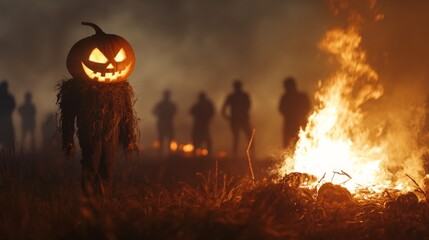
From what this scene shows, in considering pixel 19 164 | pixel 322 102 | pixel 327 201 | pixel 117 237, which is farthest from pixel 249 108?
pixel 117 237

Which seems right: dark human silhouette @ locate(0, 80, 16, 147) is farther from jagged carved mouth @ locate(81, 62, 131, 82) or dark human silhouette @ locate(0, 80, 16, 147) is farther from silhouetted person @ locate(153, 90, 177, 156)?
jagged carved mouth @ locate(81, 62, 131, 82)

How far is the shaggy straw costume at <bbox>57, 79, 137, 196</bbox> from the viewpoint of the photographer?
25.5ft

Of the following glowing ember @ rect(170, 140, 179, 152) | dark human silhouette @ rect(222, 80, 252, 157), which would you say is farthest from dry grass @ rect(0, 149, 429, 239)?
glowing ember @ rect(170, 140, 179, 152)

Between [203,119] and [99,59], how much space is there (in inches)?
448

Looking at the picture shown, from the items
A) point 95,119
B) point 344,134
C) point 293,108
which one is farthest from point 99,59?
point 293,108

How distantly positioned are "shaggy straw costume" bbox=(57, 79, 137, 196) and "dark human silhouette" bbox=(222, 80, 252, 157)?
894 cm

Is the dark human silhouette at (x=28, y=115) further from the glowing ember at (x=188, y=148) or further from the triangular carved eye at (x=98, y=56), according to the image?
the triangular carved eye at (x=98, y=56)

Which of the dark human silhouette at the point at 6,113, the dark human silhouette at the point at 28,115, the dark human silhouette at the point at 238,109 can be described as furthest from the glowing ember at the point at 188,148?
the dark human silhouette at the point at 6,113

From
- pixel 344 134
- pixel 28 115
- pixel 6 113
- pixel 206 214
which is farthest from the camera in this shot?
pixel 28 115

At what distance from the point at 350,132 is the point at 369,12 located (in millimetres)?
2056

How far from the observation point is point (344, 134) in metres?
9.69

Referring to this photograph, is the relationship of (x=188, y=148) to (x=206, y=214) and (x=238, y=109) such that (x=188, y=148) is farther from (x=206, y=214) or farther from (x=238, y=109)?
(x=206, y=214)

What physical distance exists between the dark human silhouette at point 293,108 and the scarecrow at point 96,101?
277 inches

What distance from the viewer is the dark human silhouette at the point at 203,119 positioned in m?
19.2
